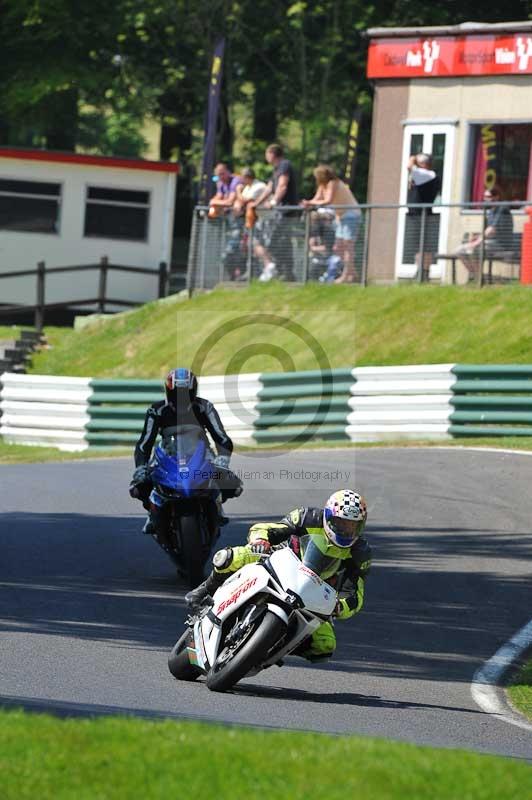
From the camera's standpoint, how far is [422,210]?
910 inches

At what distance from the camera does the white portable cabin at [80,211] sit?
3300cm

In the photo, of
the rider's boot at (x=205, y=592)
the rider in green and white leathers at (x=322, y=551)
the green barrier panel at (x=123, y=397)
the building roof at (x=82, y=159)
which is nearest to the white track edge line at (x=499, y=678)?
the rider in green and white leathers at (x=322, y=551)

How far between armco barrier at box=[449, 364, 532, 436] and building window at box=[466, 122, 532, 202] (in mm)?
6255

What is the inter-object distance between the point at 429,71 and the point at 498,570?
15.2 metres

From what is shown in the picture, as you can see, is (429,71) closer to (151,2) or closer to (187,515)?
(151,2)

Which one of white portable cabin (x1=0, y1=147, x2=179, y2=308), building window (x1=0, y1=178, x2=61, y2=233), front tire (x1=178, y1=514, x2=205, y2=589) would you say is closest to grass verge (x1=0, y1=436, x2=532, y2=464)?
front tire (x1=178, y1=514, x2=205, y2=589)

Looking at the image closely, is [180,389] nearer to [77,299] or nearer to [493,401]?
[493,401]

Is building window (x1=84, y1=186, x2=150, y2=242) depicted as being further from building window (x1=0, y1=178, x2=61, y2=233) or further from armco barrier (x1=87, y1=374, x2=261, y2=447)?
armco barrier (x1=87, y1=374, x2=261, y2=447)

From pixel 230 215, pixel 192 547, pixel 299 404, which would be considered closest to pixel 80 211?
pixel 230 215

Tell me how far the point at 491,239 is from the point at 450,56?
5.05 meters

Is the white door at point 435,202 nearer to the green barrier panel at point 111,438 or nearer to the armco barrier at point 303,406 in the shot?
the armco barrier at point 303,406

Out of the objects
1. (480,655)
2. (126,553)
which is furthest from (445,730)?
(126,553)

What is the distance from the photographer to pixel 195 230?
2706 cm

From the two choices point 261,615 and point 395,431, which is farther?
point 395,431
